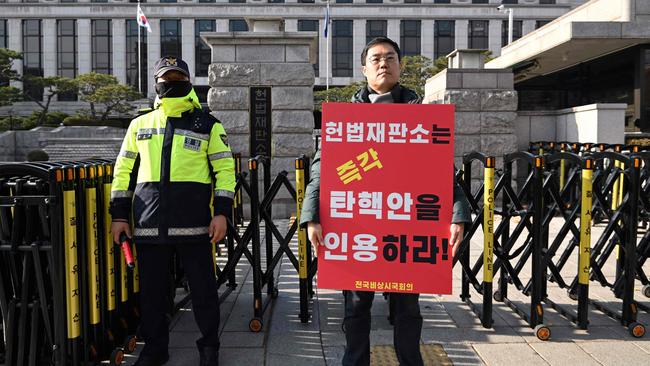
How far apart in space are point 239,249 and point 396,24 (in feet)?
186

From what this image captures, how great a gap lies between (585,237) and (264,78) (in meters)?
7.58

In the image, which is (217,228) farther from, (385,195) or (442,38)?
(442,38)

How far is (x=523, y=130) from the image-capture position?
13.4m

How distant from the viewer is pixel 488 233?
4508 millimetres

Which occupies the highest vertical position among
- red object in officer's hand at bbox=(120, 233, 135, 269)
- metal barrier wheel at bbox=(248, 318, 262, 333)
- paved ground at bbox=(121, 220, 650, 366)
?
red object in officer's hand at bbox=(120, 233, 135, 269)

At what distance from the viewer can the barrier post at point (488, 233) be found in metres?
4.45

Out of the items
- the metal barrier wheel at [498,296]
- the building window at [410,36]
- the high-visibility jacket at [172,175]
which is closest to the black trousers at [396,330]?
the high-visibility jacket at [172,175]

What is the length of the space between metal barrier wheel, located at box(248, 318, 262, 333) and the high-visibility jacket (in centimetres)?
113

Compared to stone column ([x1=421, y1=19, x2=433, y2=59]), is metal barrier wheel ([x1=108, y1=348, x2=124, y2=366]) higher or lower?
lower

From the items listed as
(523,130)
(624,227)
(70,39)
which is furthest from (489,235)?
(70,39)

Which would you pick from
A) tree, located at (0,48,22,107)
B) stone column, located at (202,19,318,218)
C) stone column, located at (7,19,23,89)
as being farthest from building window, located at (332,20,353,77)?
stone column, located at (202,19,318,218)

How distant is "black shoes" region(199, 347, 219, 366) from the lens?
3718 mm

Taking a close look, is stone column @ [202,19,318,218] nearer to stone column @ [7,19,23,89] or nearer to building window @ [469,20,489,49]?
building window @ [469,20,489,49]

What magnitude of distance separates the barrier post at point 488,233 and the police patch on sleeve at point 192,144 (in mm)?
2284
